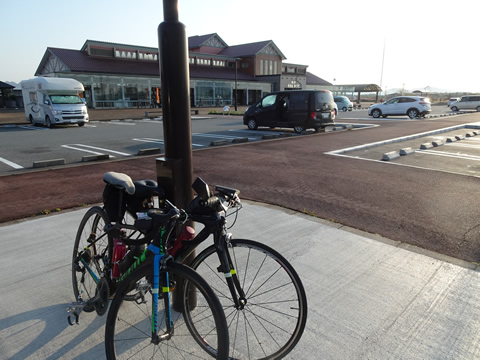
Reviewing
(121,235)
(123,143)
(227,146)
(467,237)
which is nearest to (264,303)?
(121,235)

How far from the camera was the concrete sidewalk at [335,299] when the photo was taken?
2412mm

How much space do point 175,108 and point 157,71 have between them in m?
38.4

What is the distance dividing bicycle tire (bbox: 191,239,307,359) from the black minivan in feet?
43.4

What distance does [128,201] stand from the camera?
259 centimetres

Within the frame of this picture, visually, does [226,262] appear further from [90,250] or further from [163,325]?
[90,250]

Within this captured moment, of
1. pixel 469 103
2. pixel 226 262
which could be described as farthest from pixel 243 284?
pixel 469 103

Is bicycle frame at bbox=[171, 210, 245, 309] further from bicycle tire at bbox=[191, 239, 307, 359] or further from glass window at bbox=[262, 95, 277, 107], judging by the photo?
glass window at bbox=[262, 95, 277, 107]

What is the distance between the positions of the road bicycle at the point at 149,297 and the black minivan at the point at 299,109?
45.7 feet

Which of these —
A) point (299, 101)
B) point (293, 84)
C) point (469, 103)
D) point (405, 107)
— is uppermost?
point (293, 84)

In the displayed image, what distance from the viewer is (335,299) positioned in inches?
116

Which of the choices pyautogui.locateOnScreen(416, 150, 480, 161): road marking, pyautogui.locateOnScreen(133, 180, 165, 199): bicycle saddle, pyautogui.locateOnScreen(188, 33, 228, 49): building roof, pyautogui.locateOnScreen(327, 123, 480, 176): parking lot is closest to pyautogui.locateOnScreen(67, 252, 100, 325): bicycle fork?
pyautogui.locateOnScreen(133, 180, 165, 199): bicycle saddle

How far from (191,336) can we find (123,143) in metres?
11.5

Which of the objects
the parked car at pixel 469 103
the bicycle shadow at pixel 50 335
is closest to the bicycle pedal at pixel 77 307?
the bicycle shadow at pixel 50 335

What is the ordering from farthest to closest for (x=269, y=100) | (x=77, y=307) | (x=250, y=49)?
(x=250, y=49), (x=269, y=100), (x=77, y=307)
